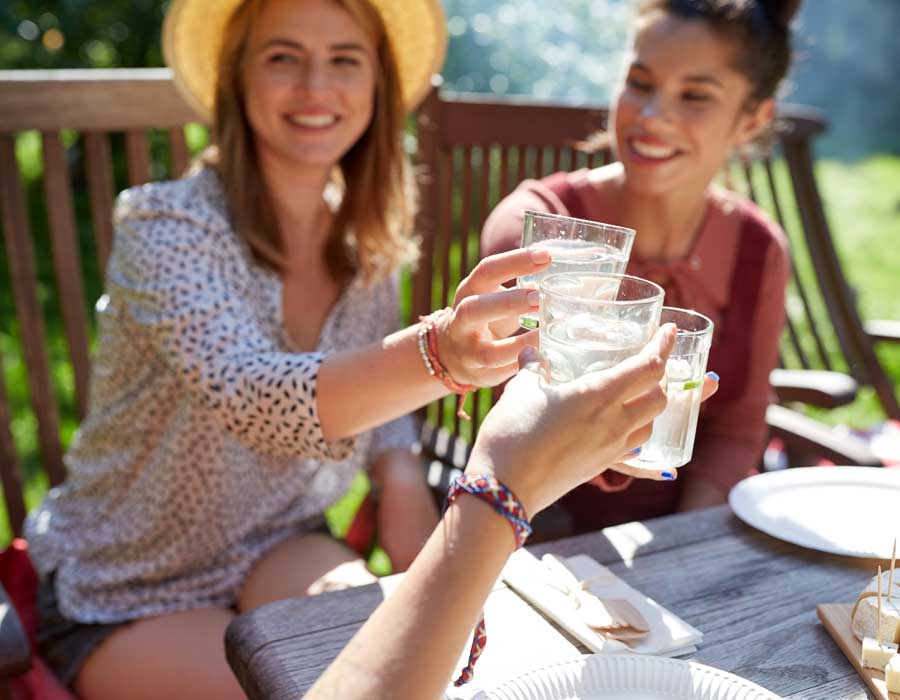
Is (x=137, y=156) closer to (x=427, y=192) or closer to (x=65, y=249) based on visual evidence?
(x=65, y=249)

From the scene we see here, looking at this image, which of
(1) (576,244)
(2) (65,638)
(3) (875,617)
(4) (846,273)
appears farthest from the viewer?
(4) (846,273)

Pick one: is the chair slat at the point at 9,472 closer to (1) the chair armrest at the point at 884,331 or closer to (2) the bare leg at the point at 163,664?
(2) the bare leg at the point at 163,664

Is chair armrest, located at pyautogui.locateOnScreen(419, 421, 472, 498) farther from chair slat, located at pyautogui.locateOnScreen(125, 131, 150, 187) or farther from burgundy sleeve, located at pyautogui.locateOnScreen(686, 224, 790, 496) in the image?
chair slat, located at pyautogui.locateOnScreen(125, 131, 150, 187)

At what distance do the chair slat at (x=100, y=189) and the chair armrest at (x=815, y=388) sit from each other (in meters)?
1.72

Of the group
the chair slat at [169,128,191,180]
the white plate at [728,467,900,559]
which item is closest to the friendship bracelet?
the white plate at [728,467,900,559]

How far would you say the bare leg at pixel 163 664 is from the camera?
1.83m

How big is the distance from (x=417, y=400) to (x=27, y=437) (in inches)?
111

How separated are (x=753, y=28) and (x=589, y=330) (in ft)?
4.85

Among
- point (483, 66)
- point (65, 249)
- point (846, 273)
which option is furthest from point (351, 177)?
point (846, 273)

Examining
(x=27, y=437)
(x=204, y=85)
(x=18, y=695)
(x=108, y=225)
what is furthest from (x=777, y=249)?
(x=27, y=437)

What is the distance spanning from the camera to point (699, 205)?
8.27 ft

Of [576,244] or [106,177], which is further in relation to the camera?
[106,177]

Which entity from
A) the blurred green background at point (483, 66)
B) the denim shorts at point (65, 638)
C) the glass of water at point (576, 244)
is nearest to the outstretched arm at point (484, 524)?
the glass of water at point (576, 244)

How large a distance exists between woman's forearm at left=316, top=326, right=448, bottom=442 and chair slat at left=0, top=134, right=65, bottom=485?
97cm
